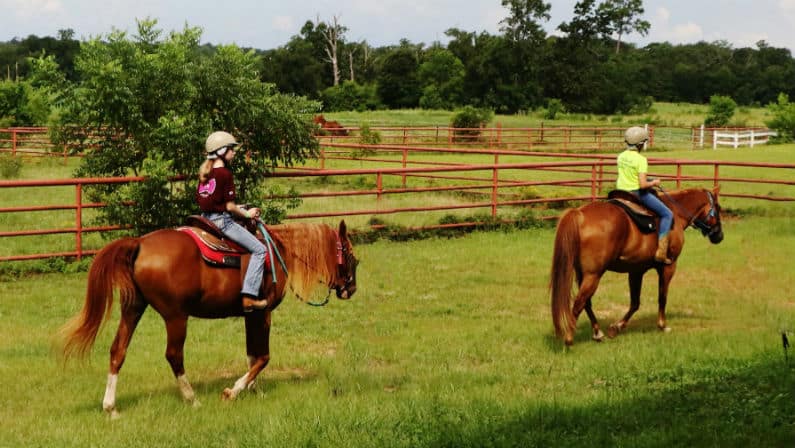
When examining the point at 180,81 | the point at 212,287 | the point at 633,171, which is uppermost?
the point at 180,81

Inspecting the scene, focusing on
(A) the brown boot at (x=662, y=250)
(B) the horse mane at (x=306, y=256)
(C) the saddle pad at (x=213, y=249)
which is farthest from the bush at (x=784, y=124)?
(C) the saddle pad at (x=213, y=249)

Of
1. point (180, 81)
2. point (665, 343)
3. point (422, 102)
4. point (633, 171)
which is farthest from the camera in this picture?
point (422, 102)

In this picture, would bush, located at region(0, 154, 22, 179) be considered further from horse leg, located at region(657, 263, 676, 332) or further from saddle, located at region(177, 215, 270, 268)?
horse leg, located at region(657, 263, 676, 332)

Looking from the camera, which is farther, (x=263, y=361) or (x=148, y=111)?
(x=148, y=111)

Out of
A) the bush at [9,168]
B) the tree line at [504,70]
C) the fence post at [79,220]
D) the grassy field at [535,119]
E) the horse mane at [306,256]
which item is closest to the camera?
the horse mane at [306,256]

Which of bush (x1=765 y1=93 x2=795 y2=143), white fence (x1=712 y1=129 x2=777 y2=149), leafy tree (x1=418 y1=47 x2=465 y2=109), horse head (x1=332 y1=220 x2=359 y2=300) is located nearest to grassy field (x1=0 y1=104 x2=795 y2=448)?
horse head (x1=332 y1=220 x2=359 y2=300)

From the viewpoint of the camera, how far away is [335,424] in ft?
18.9

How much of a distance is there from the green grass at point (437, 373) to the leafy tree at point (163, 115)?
1679mm

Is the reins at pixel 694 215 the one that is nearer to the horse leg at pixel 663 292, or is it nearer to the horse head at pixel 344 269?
the horse leg at pixel 663 292

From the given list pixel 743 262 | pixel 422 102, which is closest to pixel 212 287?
pixel 743 262

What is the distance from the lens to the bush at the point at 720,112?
5813 centimetres

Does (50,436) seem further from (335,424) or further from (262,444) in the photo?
(335,424)

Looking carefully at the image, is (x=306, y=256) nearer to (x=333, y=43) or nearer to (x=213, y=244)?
(x=213, y=244)

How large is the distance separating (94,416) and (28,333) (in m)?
3.22
